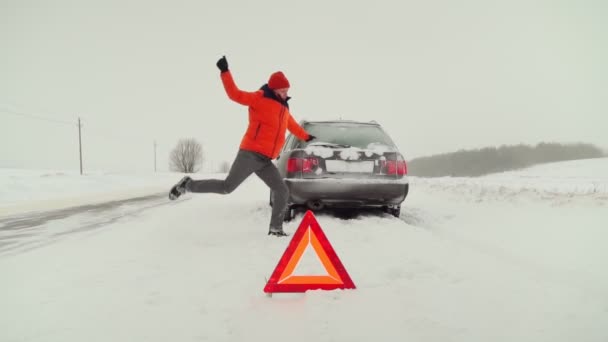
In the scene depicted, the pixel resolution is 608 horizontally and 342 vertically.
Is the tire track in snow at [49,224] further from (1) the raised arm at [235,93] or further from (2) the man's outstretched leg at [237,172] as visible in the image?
(1) the raised arm at [235,93]

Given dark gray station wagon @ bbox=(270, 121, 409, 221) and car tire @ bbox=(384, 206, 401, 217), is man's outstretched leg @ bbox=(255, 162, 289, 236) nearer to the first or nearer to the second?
dark gray station wagon @ bbox=(270, 121, 409, 221)

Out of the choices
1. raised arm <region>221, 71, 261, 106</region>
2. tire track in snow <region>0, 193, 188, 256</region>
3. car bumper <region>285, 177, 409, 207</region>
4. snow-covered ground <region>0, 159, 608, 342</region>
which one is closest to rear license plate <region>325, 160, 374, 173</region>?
car bumper <region>285, 177, 409, 207</region>

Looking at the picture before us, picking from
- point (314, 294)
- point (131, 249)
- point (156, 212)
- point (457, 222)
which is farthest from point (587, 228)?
point (156, 212)

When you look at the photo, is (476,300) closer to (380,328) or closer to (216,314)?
(380,328)

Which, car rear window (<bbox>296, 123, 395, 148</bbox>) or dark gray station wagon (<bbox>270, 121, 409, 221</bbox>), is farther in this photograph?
car rear window (<bbox>296, 123, 395, 148</bbox>)

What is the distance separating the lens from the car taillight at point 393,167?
5.73 m

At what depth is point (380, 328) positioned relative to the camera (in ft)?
7.02

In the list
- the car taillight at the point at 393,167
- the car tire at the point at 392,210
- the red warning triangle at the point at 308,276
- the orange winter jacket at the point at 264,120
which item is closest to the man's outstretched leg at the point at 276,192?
the orange winter jacket at the point at 264,120

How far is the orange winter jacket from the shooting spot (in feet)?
13.9

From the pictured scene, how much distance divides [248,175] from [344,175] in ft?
5.24

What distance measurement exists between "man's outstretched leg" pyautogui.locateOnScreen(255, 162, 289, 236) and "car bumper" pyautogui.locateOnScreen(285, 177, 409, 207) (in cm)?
85

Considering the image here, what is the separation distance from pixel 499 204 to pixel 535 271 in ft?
16.1

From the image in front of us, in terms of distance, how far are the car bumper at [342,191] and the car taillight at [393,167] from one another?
148 mm

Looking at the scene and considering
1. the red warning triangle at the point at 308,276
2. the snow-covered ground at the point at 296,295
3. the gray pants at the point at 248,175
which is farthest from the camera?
the gray pants at the point at 248,175
